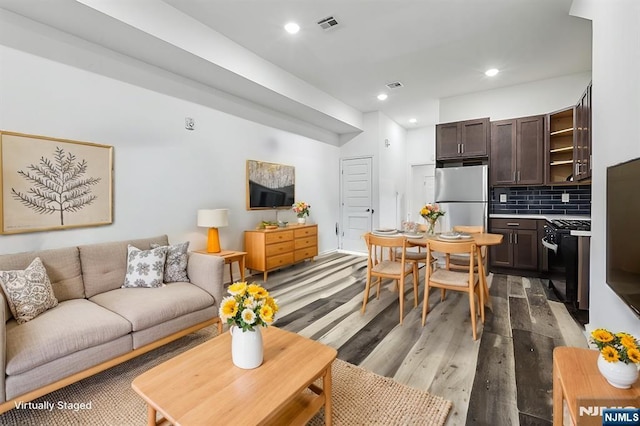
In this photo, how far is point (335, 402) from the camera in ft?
5.57

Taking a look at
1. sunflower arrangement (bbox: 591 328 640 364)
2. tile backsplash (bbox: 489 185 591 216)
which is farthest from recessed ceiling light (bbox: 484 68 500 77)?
sunflower arrangement (bbox: 591 328 640 364)

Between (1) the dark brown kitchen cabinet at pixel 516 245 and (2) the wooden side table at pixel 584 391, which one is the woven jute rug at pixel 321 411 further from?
(1) the dark brown kitchen cabinet at pixel 516 245

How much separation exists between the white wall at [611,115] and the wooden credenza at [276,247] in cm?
345

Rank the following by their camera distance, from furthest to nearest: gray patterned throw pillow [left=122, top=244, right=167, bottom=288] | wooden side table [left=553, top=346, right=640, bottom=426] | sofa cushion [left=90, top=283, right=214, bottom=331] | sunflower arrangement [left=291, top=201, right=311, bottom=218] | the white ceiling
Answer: sunflower arrangement [left=291, top=201, right=311, bottom=218] < the white ceiling < gray patterned throw pillow [left=122, top=244, right=167, bottom=288] < sofa cushion [left=90, top=283, right=214, bottom=331] < wooden side table [left=553, top=346, right=640, bottom=426]

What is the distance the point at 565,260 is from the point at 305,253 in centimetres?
338

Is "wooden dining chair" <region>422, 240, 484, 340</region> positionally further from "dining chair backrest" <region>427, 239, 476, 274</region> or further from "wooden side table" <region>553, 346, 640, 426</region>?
"wooden side table" <region>553, 346, 640, 426</region>

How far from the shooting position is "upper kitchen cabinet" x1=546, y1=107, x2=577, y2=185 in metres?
4.09

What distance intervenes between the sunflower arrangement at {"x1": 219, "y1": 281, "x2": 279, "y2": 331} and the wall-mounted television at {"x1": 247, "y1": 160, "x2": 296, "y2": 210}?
3.07 metres

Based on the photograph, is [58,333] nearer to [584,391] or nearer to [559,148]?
[584,391]

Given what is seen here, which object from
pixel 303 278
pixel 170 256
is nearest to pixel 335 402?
pixel 170 256

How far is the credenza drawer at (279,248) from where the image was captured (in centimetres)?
419

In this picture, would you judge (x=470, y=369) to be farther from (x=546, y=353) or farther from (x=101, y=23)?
(x=101, y=23)

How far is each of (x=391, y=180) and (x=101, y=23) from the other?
537cm

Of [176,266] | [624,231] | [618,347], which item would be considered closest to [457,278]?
[624,231]
